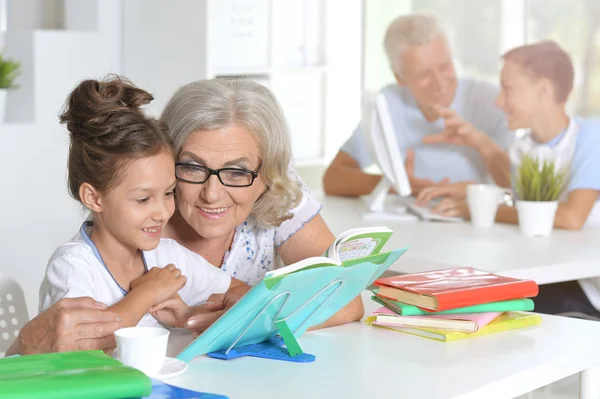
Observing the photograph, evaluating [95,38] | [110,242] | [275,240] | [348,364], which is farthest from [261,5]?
[348,364]

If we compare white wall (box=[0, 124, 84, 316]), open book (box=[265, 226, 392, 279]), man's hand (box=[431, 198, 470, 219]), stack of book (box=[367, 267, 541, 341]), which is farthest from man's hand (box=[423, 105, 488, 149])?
open book (box=[265, 226, 392, 279])

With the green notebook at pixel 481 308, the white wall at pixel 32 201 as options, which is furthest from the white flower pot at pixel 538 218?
the white wall at pixel 32 201

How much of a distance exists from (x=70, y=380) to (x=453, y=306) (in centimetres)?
83

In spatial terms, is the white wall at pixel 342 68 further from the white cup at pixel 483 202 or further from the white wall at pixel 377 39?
the white cup at pixel 483 202

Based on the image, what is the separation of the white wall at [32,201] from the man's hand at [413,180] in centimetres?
125

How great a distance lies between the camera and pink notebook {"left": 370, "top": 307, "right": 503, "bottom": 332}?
6.00ft

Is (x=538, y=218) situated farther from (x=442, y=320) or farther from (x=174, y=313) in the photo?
(x=174, y=313)

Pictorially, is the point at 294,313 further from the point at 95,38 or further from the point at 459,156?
the point at 95,38

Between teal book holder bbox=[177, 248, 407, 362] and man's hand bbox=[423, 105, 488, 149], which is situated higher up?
man's hand bbox=[423, 105, 488, 149]

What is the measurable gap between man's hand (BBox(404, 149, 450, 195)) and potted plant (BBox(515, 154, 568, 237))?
1.71ft

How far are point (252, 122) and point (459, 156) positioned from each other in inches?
65.5

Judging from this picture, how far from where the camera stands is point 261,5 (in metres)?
4.16

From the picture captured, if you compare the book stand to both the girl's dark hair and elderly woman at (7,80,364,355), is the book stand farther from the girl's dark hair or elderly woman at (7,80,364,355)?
the girl's dark hair

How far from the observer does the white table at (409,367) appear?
4.95ft
